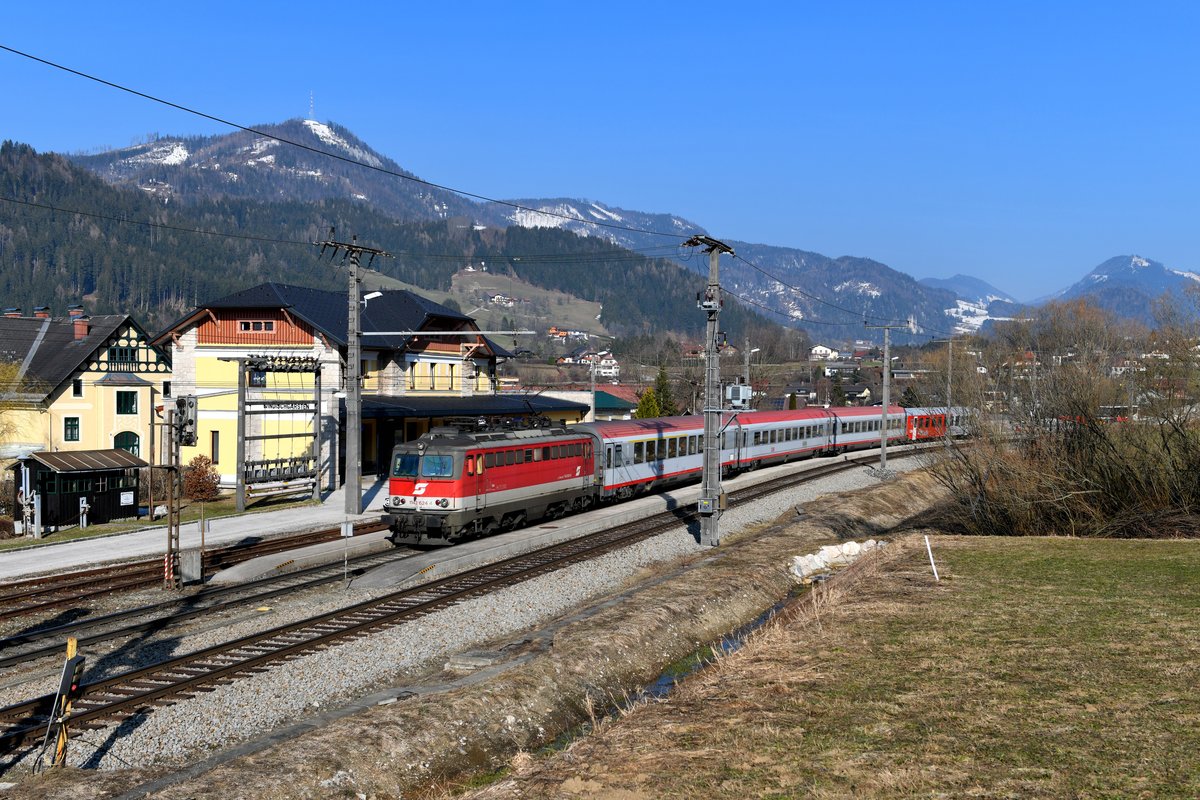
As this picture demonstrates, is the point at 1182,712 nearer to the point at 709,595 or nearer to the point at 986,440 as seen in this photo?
the point at 709,595

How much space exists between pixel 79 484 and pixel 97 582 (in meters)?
12.9

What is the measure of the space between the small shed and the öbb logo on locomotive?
41.5 feet

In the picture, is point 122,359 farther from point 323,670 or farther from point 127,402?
point 323,670

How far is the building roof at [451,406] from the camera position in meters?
45.3

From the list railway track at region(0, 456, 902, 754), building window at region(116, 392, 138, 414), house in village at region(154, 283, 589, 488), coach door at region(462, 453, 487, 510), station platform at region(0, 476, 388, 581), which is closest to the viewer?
railway track at region(0, 456, 902, 754)

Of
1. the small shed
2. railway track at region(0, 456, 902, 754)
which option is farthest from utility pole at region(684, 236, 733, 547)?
the small shed

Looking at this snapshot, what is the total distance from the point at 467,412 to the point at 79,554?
24608 mm

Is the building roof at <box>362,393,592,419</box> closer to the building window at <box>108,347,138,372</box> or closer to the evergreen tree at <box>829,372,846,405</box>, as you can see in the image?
the building window at <box>108,347,138,372</box>

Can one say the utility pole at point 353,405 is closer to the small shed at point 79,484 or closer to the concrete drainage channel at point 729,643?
the small shed at point 79,484

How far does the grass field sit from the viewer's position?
384 inches

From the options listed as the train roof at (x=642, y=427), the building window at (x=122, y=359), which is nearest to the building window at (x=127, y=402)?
the building window at (x=122, y=359)

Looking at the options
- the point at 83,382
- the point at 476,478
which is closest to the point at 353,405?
the point at 476,478

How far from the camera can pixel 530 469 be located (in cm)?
3056

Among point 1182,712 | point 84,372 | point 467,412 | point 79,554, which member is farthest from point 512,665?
point 84,372
